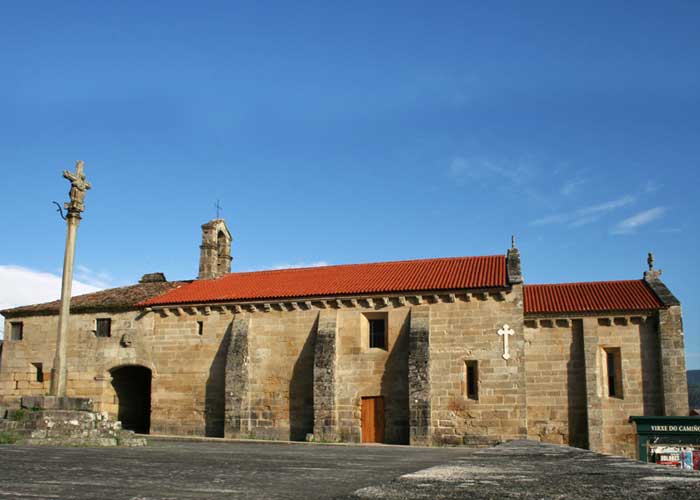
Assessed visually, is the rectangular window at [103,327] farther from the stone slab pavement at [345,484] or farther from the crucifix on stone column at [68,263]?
the stone slab pavement at [345,484]

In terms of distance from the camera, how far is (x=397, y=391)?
2697cm

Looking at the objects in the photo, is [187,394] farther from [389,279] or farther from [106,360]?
[389,279]

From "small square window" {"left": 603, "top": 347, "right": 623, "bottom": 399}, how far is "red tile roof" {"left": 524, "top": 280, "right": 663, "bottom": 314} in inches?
71.4

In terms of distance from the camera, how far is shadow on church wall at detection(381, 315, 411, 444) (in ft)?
87.4

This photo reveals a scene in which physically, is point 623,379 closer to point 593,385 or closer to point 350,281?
point 593,385

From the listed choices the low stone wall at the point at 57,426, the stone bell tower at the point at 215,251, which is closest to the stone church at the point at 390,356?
the stone bell tower at the point at 215,251

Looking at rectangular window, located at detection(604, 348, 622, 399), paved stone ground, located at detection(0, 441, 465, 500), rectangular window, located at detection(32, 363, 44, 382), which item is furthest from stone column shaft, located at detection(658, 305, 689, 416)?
rectangular window, located at detection(32, 363, 44, 382)

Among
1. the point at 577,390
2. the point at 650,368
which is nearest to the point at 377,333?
the point at 577,390

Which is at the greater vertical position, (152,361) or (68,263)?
(68,263)

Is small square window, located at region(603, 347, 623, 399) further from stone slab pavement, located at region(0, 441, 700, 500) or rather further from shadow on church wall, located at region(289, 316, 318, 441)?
stone slab pavement, located at region(0, 441, 700, 500)

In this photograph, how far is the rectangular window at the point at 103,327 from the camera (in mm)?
31281

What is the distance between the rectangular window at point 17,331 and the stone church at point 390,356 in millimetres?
576

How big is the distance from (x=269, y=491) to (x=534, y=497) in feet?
5.93

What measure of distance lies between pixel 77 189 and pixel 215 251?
1594 centimetres
